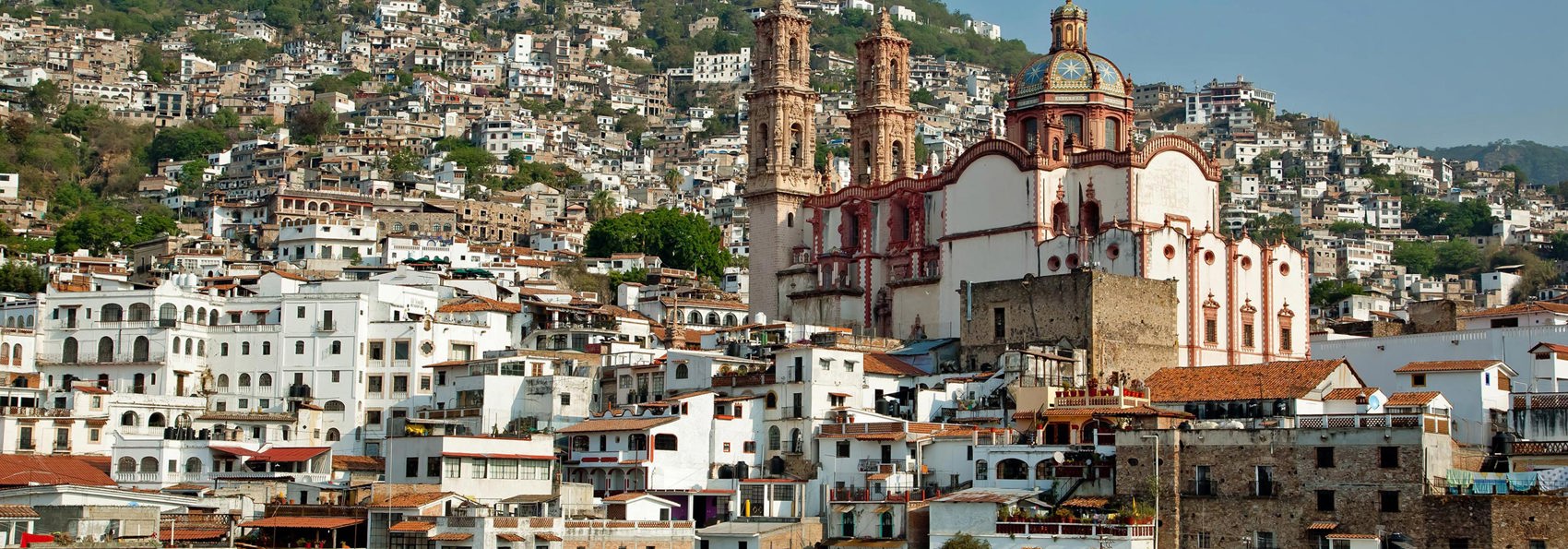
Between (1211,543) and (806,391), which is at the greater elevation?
(806,391)

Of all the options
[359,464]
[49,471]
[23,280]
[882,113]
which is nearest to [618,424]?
[359,464]

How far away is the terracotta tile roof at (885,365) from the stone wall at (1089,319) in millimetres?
1867

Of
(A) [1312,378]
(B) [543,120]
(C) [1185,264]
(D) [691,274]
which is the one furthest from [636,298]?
(B) [543,120]

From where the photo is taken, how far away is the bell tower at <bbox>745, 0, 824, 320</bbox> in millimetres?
85500

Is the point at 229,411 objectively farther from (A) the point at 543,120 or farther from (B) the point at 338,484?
(A) the point at 543,120

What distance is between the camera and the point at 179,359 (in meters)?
71.0

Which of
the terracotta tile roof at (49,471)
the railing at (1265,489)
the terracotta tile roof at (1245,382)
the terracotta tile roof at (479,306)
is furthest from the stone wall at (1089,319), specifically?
the terracotta tile roof at (49,471)

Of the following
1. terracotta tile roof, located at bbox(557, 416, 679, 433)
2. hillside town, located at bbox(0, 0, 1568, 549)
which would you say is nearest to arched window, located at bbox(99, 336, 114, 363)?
hillside town, located at bbox(0, 0, 1568, 549)

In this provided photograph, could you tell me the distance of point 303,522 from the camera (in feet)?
176

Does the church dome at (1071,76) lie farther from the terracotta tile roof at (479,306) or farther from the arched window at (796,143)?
the terracotta tile roof at (479,306)

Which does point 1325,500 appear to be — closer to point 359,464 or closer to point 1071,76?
point 359,464

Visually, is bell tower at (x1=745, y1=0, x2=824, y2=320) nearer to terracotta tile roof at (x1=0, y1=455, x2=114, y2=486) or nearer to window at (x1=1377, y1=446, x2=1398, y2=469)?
terracotta tile roof at (x1=0, y1=455, x2=114, y2=486)

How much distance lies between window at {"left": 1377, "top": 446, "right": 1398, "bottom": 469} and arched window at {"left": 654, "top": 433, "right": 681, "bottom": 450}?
1959 cm

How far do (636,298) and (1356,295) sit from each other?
4095cm
